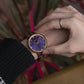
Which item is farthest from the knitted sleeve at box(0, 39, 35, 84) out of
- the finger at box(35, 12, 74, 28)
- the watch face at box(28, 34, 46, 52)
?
the finger at box(35, 12, 74, 28)

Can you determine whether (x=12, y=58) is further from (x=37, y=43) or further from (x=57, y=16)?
(x=57, y=16)

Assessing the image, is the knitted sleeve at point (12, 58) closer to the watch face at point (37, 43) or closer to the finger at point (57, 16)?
the watch face at point (37, 43)

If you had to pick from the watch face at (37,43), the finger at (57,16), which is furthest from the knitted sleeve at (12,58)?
the finger at (57,16)

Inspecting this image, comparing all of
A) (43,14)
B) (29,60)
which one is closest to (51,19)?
(43,14)

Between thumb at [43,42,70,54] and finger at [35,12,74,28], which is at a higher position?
finger at [35,12,74,28]

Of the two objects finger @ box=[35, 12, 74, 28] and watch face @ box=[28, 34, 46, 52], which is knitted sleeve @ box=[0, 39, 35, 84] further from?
finger @ box=[35, 12, 74, 28]

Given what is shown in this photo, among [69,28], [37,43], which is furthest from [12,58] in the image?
[69,28]
